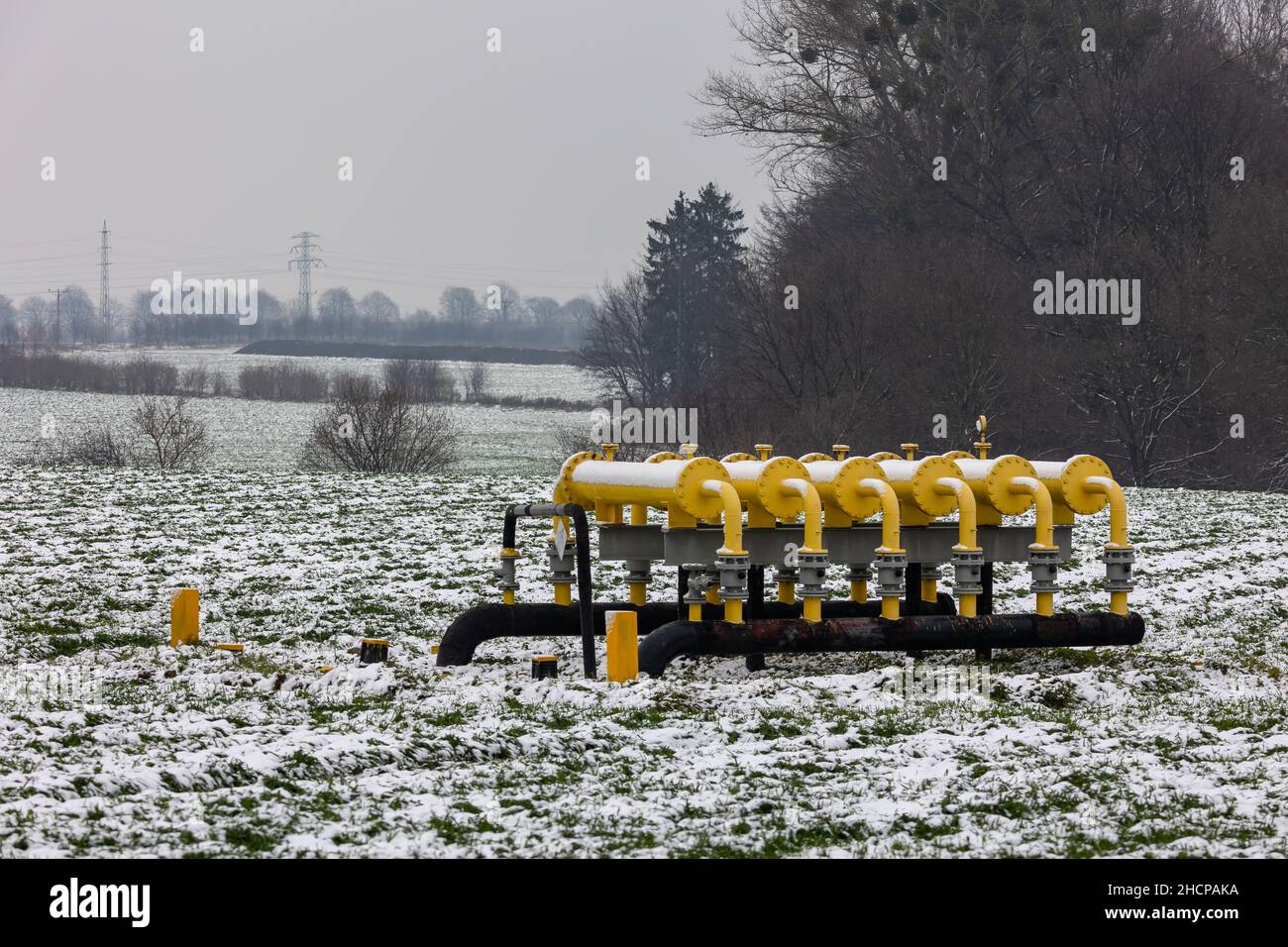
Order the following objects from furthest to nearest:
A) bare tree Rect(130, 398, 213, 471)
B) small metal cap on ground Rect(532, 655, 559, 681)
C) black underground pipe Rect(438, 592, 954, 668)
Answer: bare tree Rect(130, 398, 213, 471), black underground pipe Rect(438, 592, 954, 668), small metal cap on ground Rect(532, 655, 559, 681)

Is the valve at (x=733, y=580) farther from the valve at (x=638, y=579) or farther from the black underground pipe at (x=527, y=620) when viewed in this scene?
the valve at (x=638, y=579)

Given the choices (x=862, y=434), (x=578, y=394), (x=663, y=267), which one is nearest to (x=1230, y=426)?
(x=862, y=434)

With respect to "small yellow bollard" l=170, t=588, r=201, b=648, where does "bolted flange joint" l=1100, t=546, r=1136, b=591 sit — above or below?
→ above

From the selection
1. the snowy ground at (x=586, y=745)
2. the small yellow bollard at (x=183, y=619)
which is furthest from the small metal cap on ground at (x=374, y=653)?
the small yellow bollard at (x=183, y=619)

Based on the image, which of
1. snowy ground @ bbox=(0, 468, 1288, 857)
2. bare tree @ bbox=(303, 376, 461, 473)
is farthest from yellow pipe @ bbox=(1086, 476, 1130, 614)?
bare tree @ bbox=(303, 376, 461, 473)

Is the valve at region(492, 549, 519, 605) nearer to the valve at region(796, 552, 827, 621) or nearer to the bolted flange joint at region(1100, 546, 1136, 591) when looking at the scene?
the valve at region(796, 552, 827, 621)

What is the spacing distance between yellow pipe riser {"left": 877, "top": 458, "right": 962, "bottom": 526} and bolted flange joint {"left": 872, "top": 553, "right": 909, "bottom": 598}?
0.81m

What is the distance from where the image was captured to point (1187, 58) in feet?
150

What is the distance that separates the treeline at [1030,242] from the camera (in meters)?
42.8

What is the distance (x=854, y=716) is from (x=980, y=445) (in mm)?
4247

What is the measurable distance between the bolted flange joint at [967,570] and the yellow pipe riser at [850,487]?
0.76 metres

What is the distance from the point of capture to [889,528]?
12.3m

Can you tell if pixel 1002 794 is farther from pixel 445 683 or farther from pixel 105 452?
pixel 105 452

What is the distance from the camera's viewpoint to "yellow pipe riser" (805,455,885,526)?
12812 millimetres
